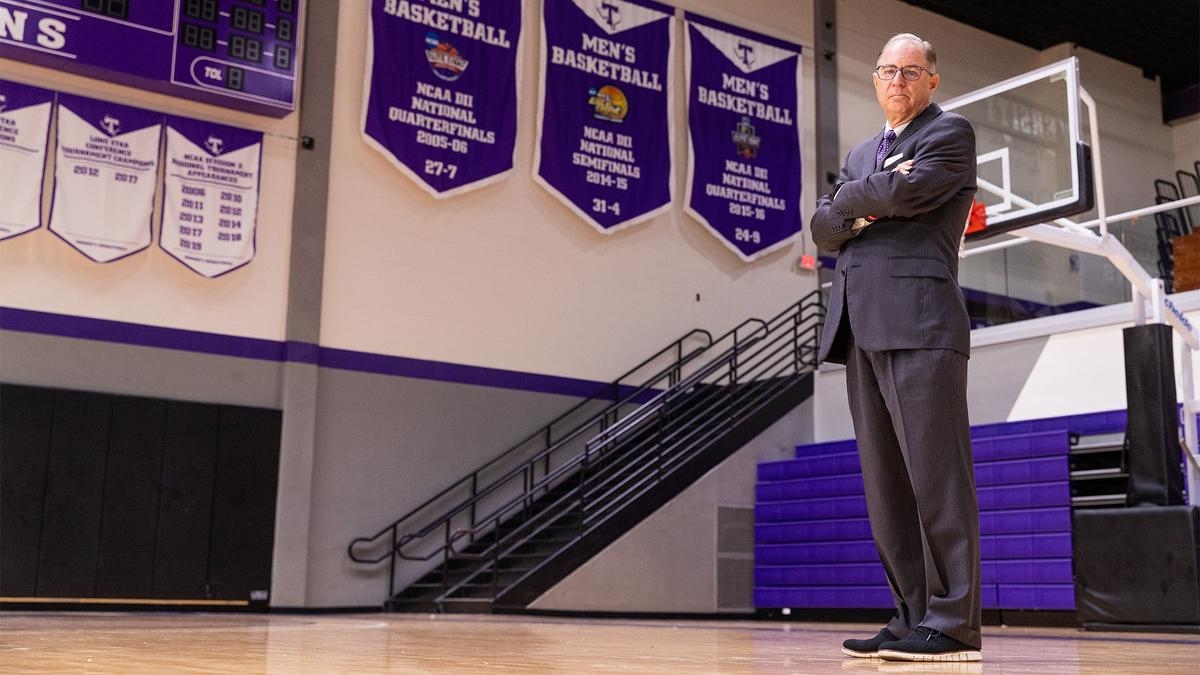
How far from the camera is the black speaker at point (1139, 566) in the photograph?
614cm

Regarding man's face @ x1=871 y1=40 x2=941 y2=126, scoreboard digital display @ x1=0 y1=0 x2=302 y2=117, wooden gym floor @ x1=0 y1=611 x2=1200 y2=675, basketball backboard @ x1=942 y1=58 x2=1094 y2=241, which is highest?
scoreboard digital display @ x1=0 y1=0 x2=302 y2=117

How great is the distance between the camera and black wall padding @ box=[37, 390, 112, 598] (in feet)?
29.5

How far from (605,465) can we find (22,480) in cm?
498

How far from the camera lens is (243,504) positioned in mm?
9820

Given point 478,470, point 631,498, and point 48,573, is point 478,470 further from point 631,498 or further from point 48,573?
point 48,573

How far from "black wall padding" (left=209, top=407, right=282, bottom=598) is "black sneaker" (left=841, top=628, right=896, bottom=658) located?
786 centimetres

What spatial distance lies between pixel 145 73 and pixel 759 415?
19.4ft

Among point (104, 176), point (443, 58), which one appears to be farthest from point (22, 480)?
point (443, 58)

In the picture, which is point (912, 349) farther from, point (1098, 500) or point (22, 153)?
point (22, 153)

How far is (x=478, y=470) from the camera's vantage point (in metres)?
10.9

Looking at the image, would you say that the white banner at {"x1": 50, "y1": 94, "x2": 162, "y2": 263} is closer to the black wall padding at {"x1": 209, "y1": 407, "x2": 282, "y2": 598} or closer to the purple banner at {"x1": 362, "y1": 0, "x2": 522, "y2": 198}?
the black wall padding at {"x1": 209, "y1": 407, "x2": 282, "y2": 598}

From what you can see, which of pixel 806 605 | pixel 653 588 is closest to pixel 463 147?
pixel 653 588

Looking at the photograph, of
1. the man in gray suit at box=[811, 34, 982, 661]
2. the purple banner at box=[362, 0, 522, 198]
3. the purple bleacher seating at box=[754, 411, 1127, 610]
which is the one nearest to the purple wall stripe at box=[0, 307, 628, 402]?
the purple banner at box=[362, 0, 522, 198]

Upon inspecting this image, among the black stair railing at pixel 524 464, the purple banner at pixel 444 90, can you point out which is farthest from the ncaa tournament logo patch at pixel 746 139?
the purple banner at pixel 444 90
